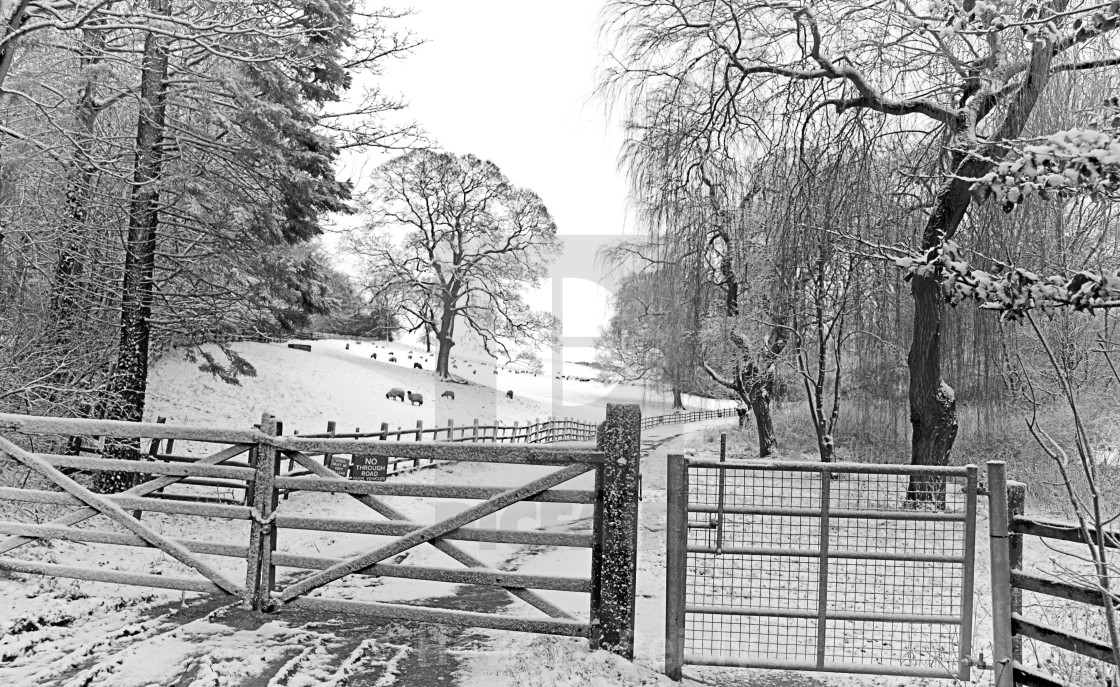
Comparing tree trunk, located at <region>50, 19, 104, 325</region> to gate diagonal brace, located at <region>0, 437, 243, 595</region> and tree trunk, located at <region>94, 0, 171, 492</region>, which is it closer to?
Result: tree trunk, located at <region>94, 0, 171, 492</region>

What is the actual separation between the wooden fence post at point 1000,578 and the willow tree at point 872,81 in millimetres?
3815

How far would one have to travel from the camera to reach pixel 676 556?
4.35 m

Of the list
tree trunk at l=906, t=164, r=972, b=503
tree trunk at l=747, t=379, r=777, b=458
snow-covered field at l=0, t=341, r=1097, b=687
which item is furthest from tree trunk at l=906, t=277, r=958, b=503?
tree trunk at l=747, t=379, r=777, b=458

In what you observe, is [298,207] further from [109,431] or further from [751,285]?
[109,431]

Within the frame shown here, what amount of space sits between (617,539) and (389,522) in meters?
1.55

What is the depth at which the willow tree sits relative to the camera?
24.8ft

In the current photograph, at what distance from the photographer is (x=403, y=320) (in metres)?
40.5

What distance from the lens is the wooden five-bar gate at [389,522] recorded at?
4.43m

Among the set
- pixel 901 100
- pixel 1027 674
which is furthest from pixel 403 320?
pixel 1027 674

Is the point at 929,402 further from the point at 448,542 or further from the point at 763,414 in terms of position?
the point at 448,542

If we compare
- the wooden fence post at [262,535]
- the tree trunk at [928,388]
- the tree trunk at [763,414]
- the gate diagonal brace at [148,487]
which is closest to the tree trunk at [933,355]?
the tree trunk at [928,388]

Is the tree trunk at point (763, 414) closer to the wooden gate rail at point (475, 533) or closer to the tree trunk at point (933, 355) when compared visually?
the tree trunk at point (933, 355)

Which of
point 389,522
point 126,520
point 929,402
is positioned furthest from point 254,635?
point 929,402

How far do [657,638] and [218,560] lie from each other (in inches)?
231
